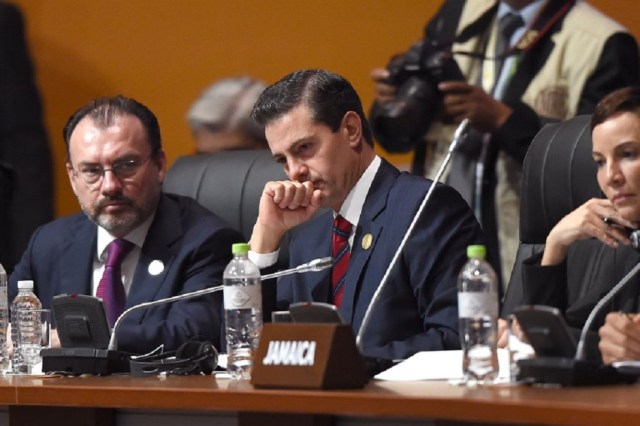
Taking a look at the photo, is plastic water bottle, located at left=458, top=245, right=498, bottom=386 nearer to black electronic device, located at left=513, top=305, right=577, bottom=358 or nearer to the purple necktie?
black electronic device, located at left=513, top=305, right=577, bottom=358

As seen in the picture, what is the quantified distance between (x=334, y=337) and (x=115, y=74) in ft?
10.7

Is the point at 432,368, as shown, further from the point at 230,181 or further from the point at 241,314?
the point at 230,181

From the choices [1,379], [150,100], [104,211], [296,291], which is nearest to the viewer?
[1,379]

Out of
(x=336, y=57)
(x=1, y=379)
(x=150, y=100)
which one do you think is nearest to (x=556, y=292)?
(x=1, y=379)

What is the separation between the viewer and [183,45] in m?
5.18

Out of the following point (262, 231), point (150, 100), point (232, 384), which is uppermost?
point (150, 100)

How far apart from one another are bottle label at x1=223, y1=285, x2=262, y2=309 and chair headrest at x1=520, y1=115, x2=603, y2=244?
1.02m

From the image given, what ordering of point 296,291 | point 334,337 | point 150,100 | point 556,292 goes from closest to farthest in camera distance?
1. point 334,337
2. point 556,292
3. point 296,291
4. point 150,100

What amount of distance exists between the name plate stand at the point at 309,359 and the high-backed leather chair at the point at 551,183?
3.83 ft

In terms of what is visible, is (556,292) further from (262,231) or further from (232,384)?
(232,384)

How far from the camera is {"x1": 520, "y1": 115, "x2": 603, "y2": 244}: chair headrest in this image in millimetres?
3426

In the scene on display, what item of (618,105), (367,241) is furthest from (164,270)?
(618,105)

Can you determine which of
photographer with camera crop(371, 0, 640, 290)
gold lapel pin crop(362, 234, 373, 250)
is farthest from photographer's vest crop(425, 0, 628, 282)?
gold lapel pin crop(362, 234, 373, 250)

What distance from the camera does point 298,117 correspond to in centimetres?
331
